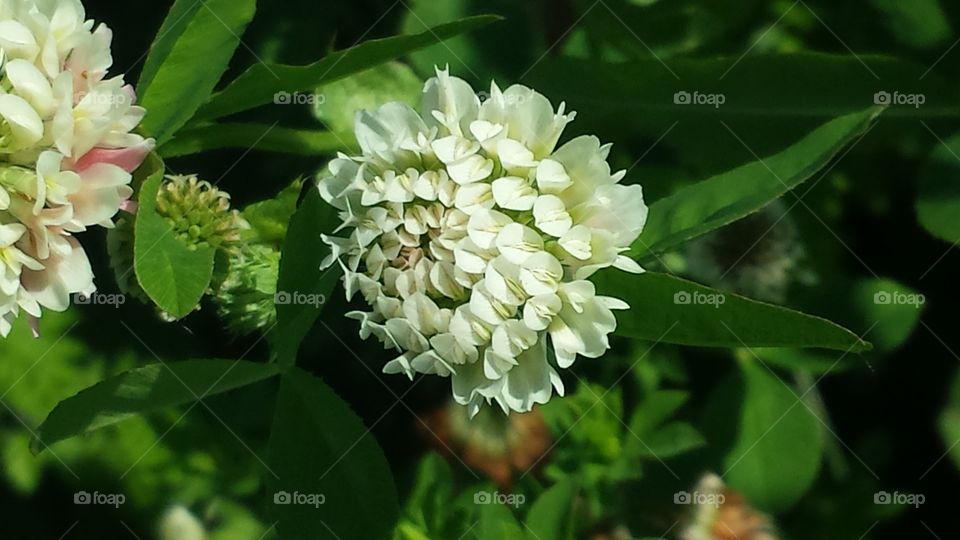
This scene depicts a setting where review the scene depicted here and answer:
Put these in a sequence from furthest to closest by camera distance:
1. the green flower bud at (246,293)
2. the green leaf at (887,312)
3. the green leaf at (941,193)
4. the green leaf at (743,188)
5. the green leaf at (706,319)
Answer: the green leaf at (887,312) < the green leaf at (941,193) < the green flower bud at (246,293) < the green leaf at (743,188) < the green leaf at (706,319)

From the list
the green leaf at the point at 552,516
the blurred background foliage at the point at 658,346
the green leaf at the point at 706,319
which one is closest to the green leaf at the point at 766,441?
the blurred background foliage at the point at 658,346

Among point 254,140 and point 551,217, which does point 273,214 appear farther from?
point 551,217

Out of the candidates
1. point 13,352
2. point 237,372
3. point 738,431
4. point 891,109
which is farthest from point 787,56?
point 13,352

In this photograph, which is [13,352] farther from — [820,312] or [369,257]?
[820,312]

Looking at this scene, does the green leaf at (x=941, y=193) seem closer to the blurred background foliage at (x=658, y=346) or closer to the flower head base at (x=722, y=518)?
the blurred background foliage at (x=658, y=346)

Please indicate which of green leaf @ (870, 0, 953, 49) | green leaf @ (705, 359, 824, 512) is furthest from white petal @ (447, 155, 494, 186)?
green leaf @ (870, 0, 953, 49)

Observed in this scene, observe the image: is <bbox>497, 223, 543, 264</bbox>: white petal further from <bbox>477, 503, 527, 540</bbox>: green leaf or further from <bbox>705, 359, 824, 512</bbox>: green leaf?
<bbox>705, 359, 824, 512</bbox>: green leaf

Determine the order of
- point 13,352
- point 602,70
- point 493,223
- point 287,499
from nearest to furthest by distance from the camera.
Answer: point 493,223, point 287,499, point 602,70, point 13,352
